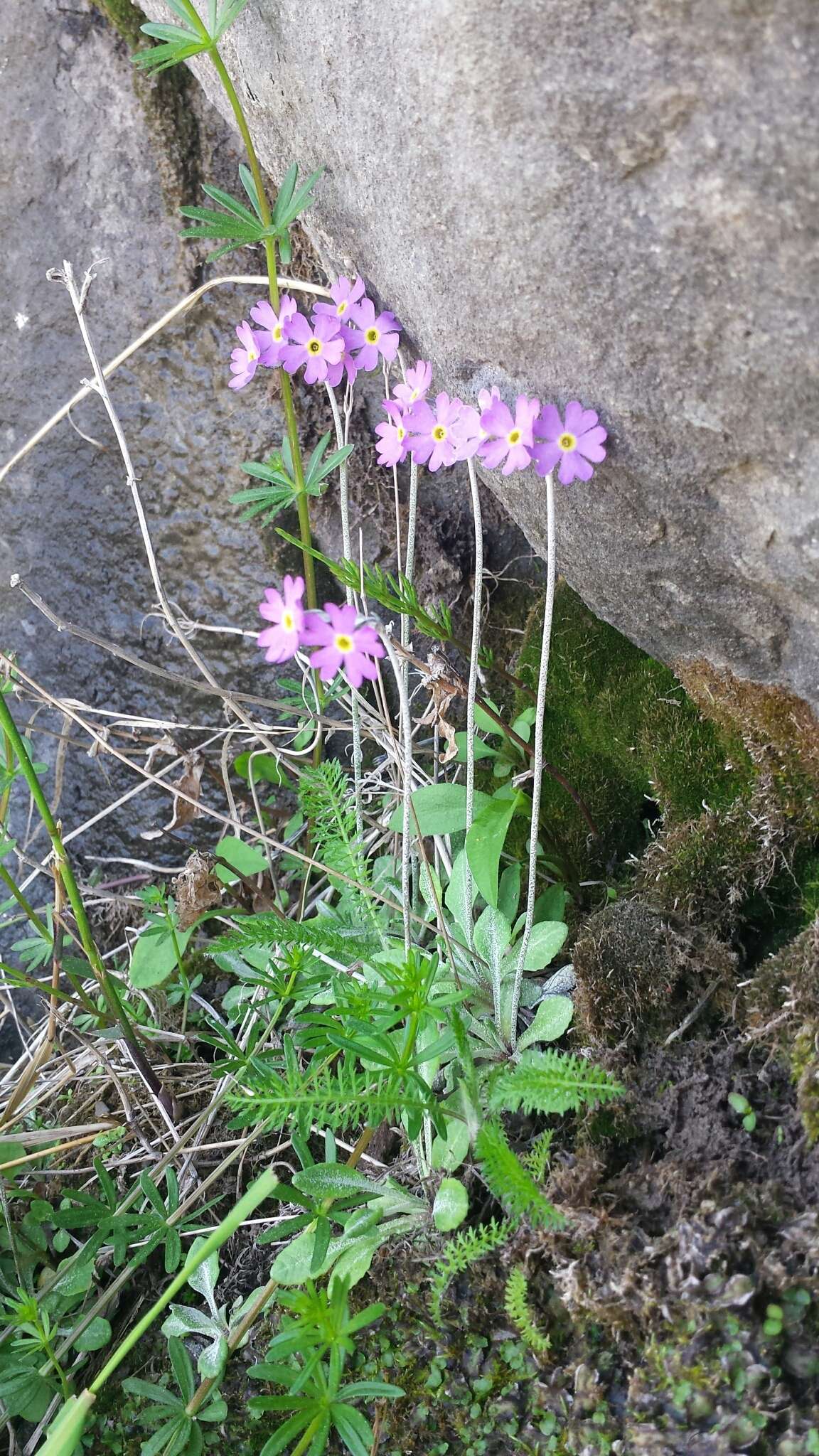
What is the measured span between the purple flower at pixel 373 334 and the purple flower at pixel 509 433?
435 millimetres

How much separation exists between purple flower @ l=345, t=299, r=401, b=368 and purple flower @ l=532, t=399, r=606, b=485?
53 cm

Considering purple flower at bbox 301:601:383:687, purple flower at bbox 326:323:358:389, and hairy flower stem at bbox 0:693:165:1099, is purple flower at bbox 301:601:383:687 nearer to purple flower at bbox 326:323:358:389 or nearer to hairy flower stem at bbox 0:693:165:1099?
hairy flower stem at bbox 0:693:165:1099

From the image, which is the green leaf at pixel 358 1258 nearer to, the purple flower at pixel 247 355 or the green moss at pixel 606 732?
the green moss at pixel 606 732

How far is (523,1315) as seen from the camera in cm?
165

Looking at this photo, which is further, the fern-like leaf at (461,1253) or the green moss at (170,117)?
the green moss at (170,117)

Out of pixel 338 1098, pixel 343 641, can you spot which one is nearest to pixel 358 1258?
pixel 338 1098

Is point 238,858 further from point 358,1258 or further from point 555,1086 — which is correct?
point 555,1086

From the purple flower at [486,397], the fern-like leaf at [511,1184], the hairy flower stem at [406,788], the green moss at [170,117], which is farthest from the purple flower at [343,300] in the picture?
the fern-like leaf at [511,1184]

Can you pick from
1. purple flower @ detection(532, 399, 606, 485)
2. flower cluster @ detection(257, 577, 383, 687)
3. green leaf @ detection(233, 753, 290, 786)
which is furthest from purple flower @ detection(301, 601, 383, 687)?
green leaf @ detection(233, 753, 290, 786)

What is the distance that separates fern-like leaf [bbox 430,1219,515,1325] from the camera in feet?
5.54

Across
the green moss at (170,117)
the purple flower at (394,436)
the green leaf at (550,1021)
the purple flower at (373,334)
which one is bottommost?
the green leaf at (550,1021)

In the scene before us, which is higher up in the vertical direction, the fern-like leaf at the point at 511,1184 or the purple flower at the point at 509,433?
the purple flower at the point at 509,433

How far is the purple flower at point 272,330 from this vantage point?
2229 millimetres

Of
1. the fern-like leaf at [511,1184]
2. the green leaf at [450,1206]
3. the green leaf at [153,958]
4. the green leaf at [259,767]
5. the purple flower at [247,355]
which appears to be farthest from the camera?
the green leaf at [259,767]
